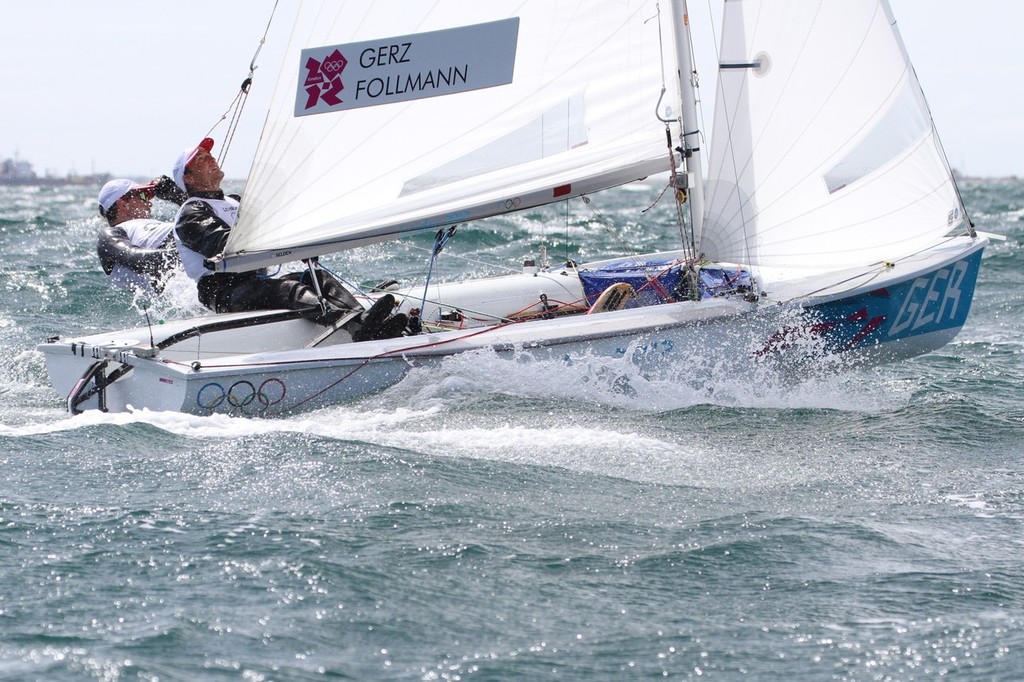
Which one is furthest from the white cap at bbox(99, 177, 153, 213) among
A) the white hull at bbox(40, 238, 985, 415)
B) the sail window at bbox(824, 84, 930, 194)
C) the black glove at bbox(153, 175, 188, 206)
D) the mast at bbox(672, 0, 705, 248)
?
the sail window at bbox(824, 84, 930, 194)

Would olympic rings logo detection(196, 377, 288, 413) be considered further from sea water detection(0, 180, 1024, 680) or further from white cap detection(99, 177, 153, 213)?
white cap detection(99, 177, 153, 213)

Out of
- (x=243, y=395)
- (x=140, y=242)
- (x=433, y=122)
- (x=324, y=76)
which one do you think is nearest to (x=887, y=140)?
(x=433, y=122)

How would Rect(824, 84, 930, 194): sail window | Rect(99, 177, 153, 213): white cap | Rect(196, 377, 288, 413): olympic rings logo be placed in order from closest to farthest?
Rect(196, 377, 288, 413): olympic rings logo, Rect(824, 84, 930, 194): sail window, Rect(99, 177, 153, 213): white cap

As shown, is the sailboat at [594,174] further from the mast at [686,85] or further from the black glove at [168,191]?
the black glove at [168,191]

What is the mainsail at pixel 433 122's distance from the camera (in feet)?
21.4

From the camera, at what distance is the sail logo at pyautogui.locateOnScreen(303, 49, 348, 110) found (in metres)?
6.49

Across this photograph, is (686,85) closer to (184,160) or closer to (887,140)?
(887,140)

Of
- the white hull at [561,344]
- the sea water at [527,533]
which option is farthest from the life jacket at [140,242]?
the white hull at [561,344]

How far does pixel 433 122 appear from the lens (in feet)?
21.7

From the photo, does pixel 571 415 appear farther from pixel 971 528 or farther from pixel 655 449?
pixel 971 528

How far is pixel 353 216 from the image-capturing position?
6629 mm

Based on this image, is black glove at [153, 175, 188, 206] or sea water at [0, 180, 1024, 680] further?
black glove at [153, 175, 188, 206]

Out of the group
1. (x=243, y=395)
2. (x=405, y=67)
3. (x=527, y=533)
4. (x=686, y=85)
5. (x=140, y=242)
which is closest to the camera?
(x=527, y=533)

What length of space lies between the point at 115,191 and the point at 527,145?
289 centimetres
